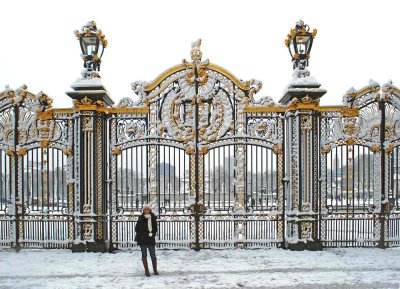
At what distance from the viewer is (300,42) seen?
398 inches

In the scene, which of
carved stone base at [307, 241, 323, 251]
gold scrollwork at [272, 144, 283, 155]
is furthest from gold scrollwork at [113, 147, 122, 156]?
carved stone base at [307, 241, 323, 251]

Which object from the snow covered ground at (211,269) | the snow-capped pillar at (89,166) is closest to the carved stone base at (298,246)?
the snow covered ground at (211,269)

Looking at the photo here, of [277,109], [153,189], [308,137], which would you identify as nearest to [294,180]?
[308,137]

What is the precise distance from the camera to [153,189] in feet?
33.3

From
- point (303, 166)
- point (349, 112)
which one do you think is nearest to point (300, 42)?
point (349, 112)

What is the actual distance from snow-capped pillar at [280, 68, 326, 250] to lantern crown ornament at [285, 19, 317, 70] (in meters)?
0.49

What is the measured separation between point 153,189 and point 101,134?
5.60 feet

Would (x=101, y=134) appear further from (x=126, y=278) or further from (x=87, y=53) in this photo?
(x=126, y=278)

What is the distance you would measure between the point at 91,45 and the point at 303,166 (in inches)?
217

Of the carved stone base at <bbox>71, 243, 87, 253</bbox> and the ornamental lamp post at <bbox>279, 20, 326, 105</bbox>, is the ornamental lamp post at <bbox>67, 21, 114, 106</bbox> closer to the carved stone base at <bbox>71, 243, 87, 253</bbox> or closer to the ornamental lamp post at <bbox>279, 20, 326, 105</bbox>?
the carved stone base at <bbox>71, 243, 87, 253</bbox>

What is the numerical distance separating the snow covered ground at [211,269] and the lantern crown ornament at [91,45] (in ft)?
13.6

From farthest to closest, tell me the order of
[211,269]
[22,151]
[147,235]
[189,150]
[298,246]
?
[22,151]
[189,150]
[298,246]
[211,269]
[147,235]

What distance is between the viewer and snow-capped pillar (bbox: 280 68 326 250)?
980 cm

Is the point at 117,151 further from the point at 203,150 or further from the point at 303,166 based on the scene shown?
the point at 303,166
